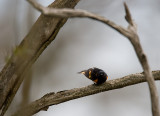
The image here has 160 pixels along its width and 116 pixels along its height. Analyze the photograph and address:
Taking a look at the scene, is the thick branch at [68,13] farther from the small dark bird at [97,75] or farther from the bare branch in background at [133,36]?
the small dark bird at [97,75]

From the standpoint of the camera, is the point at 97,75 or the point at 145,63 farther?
the point at 97,75

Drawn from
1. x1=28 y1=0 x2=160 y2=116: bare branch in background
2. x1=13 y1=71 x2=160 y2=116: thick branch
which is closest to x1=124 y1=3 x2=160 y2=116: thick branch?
x1=28 y1=0 x2=160 y2=116: bare branch in background

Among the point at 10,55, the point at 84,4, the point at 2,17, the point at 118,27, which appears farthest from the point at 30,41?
the point at 2,17

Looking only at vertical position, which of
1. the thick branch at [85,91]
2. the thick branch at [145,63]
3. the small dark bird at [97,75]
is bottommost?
the thick branch at [145,63]

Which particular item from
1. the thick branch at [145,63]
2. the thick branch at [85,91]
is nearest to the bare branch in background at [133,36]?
the thick branch at [145,63]

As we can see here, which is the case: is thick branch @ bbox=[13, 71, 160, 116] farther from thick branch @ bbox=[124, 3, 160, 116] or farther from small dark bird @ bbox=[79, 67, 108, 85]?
thick branch @ bbox=[124, 3, 160, 116]

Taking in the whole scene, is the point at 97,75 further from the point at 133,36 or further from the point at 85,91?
the point at 133,36

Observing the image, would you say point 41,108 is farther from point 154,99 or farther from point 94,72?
point 154,99

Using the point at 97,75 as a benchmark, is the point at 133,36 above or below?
below

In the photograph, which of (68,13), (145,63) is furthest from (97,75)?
(68,13)

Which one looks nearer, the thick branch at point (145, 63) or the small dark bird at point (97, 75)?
the thick branch at point (145, 63)

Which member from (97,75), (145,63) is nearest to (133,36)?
(145,63)
